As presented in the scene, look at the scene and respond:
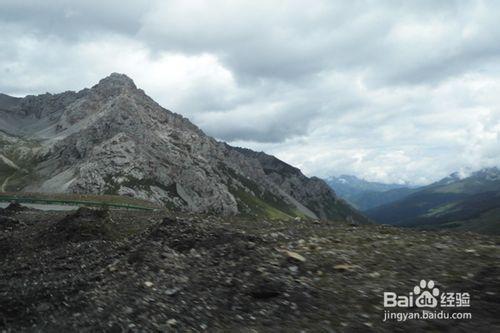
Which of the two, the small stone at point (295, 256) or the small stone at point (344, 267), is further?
the small stone at point (295, 256)

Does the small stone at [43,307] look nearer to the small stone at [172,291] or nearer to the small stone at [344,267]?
the small stone at [172,291]

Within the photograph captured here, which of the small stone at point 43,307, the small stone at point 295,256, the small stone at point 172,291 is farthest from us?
the small stone at point 43,307

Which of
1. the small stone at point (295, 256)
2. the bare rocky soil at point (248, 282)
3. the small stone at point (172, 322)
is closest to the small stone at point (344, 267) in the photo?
the bare rocky soil at point (248, 282)

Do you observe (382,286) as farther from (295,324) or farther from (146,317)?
(146,317)

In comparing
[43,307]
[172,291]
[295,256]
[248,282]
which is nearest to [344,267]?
[295,256]

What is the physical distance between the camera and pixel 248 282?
16.2 metres

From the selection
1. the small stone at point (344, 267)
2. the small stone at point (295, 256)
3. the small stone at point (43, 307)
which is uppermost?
the small stone at point (295, 256)

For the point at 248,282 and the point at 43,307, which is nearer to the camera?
the point at 248,282

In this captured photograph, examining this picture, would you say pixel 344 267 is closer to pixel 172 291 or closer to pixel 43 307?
pixel 172 291

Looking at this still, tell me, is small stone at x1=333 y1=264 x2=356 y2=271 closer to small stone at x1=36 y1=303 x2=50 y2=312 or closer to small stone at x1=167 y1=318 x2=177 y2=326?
small stone at x1=167 y1=318 x2=177 y2=326

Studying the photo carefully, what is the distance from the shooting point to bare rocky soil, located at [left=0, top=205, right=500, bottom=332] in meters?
13.5

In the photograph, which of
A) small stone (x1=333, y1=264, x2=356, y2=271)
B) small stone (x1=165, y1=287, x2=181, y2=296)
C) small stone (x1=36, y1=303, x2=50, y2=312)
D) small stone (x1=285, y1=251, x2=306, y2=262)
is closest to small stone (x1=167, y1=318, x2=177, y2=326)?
small stone (x1=165, y1=287, x2=181, y2=296)

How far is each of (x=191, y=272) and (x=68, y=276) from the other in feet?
23.5

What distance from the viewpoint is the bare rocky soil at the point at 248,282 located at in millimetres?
13453
